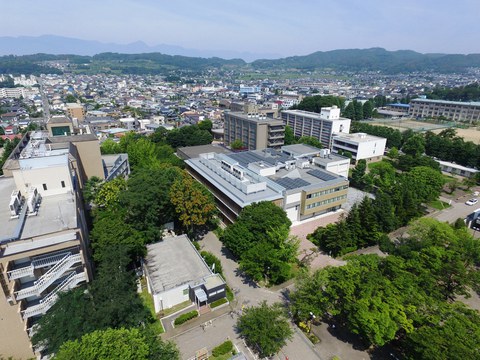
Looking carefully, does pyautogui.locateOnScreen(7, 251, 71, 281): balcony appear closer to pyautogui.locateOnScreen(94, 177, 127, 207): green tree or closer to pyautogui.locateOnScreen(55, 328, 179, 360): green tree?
pyautogui.locateOnScreen(55, 328, 179, 360): green tree

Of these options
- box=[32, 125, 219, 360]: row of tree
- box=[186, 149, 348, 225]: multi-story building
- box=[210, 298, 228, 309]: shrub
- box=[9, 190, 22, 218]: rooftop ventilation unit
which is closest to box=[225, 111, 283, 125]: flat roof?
box=[186, 149, 348, 225]: multi-story building

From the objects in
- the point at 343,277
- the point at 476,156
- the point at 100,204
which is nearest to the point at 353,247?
the point at 343,277

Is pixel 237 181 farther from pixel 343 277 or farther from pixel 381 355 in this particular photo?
pixel 381 355

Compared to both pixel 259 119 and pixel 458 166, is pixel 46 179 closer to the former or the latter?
pixel 259 119

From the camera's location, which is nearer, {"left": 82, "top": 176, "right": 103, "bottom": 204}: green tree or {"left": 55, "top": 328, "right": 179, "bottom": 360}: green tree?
{"left": 55, "top": 328, "right": 179, "bottom": 360}: green tree

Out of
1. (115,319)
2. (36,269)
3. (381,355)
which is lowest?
(381,355)

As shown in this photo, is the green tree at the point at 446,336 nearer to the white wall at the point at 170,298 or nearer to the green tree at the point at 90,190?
the white wall at the point at 170,298

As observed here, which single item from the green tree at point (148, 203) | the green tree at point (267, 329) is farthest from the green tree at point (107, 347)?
the green tree at point (148, 203)
